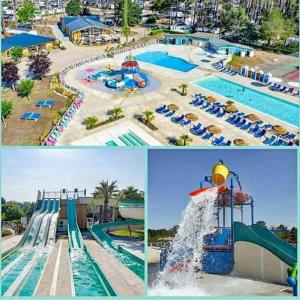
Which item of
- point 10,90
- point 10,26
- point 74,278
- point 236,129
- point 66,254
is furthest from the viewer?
point 10,26

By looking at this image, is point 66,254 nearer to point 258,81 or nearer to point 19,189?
point 19,189

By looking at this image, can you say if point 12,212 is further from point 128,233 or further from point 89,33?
point 89,33

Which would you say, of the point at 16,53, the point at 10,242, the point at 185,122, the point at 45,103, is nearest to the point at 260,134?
the point at 185,122

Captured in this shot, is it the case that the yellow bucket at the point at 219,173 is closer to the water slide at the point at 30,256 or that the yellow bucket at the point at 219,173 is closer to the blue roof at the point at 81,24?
the water slide at the point at 30,256

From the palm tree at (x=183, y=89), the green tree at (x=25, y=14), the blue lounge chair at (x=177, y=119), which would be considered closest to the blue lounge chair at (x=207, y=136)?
the blue lounge chair at (x=177, y=119)

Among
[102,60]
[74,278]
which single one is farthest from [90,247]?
[102,60]

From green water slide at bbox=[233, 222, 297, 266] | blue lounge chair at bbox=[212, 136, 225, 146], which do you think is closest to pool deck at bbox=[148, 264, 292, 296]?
green water slide at bbox=[233, 222, 297, 266]
